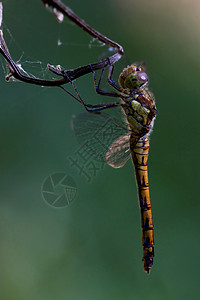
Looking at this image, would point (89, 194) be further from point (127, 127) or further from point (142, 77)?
point (142, 77)

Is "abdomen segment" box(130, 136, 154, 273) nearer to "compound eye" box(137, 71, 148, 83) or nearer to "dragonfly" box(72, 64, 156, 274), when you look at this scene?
"dragonfly" box(72, 64, 156, 274)

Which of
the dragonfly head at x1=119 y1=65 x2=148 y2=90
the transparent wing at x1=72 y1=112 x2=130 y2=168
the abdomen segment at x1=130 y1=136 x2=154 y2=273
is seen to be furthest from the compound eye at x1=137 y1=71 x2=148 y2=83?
the abdomen segment at x1=130 y1=136 x2=154 y2=273

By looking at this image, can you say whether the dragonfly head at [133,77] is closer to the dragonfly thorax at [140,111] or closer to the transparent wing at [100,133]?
the dragonfly thorax at [140,111]

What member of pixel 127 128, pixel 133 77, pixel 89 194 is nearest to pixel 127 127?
pixel 127 128

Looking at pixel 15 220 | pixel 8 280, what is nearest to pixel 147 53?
pixel 15 220

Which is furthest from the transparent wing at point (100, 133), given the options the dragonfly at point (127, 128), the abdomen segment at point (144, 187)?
the abdomen segment at point (144, 187)

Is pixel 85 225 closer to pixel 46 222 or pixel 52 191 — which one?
pixel 46 222
